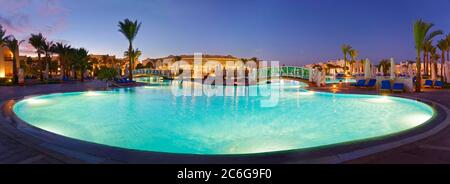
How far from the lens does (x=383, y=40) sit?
140 feet

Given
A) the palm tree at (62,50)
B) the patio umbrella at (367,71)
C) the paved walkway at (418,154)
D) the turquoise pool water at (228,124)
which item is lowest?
the turquoise pool water at (228,124)

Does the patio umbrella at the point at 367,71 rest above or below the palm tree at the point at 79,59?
below

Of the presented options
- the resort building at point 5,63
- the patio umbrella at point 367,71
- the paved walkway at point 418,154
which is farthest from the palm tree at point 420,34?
the resort building at point 5,63

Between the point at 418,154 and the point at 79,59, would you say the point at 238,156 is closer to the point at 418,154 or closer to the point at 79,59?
the point at 418,154

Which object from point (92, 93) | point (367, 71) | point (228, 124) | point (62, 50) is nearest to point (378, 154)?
point (228, 124)

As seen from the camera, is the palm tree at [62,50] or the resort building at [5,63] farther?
the palm tree at [62,50]

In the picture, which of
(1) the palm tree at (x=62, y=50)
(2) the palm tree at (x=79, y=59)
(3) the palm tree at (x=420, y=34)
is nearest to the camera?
(3) the palm tree at (x=420, y=34)

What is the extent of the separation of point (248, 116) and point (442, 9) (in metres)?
34.6

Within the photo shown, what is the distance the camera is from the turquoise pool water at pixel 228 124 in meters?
5.81

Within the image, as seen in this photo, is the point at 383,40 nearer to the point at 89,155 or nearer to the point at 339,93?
the point at 339,93

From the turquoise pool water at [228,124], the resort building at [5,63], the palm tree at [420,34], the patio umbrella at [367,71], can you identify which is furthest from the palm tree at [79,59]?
the palm tree at [420,34]

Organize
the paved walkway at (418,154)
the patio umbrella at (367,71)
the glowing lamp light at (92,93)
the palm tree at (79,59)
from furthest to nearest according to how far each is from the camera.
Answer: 1. the palm tree at (79,59)
2. the patio umbrella at (367,71)
3. the glowing lamp light at (92,93)
4. the paved walkway at (418,154)

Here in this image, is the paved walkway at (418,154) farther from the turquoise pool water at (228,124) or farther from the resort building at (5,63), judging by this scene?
the resort building at (5,63)
